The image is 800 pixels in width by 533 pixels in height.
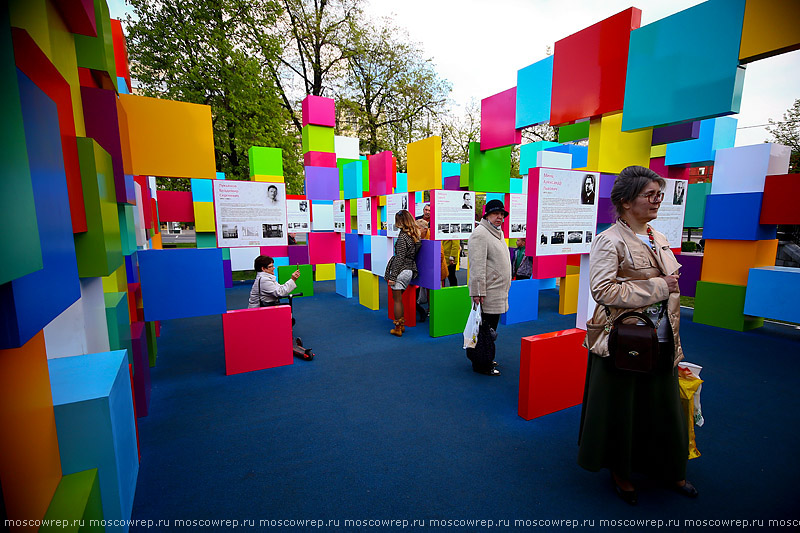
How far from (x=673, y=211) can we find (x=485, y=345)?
8.19 feet

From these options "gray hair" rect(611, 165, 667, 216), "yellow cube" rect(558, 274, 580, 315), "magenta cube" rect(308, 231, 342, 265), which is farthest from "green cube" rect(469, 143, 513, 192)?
"magenta cube" rect(308, 231, 342, 265)

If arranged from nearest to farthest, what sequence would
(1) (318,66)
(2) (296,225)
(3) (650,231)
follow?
1. (3) (650,231)
2. (2) (296,225)
3. (1) (318,66)

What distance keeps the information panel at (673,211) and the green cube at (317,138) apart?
6548 mm

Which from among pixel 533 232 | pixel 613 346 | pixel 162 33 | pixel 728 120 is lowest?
pixel 613 346

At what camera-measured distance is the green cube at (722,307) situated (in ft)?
19.2

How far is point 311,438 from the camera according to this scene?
119 inches

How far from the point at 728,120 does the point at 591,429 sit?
813 cm

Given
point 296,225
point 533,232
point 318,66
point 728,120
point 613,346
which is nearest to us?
point 613,346

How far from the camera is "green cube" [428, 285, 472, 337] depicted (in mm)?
5531

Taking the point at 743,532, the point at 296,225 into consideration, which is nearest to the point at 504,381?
the point at 743,532

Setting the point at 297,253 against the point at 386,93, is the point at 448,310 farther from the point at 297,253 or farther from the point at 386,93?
the point at 386,93

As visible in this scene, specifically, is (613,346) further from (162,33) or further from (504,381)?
(162,33)

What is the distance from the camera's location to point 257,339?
4348mm

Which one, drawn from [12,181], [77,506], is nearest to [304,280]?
[77,506]
